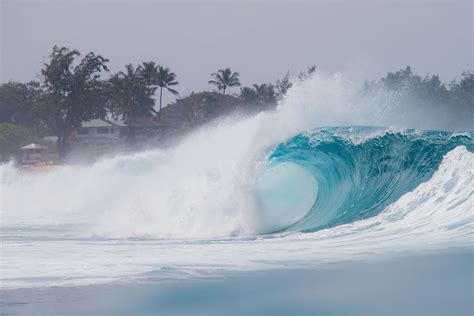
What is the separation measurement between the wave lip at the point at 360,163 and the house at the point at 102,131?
54501 millimetres

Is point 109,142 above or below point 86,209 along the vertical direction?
above

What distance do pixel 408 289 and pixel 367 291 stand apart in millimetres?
516

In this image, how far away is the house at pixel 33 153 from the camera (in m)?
62.2

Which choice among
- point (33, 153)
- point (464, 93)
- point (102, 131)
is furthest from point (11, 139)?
point (464, 93)

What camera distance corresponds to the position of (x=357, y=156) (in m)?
20.3

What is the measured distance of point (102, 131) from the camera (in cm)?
7538

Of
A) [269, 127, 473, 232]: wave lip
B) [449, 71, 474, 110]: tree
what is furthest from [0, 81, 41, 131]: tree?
[269, 127, 473, 232]: wave lip

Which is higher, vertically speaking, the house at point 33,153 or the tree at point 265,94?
the tree at point 265,94

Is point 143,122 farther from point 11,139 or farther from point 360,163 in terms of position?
point 360,163

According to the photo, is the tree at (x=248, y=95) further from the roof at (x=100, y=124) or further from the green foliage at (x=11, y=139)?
the green foliage at (x=11, y=139)

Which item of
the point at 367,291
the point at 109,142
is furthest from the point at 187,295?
the point at 109,142

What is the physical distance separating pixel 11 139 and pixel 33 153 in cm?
352

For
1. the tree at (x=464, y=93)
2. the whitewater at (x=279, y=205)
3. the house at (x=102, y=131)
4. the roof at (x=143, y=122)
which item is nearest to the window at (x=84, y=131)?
the house at (x=102, y=131)

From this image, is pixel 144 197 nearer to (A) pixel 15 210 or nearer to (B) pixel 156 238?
(B) pixel 156 238
